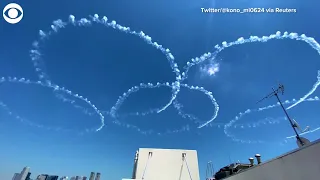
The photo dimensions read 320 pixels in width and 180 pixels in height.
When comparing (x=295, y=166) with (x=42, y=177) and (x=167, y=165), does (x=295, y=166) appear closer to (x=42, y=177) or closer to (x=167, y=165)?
(x=167, y=165)

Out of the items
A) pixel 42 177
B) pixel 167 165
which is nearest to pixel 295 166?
pixel 167 165

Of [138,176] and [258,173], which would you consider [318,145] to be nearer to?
[258,173]

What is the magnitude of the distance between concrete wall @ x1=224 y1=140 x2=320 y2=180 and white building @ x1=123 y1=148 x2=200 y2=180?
10619 millimetres

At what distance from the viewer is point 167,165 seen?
21.0m

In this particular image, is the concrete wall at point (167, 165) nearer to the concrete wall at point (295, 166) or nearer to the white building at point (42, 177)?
the concrete wall at point (295, 166)

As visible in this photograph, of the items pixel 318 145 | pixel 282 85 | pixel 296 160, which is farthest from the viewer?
pixel 282 85

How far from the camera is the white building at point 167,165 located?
20.2m

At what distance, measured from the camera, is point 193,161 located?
2109 centimetres

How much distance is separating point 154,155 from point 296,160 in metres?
16.3

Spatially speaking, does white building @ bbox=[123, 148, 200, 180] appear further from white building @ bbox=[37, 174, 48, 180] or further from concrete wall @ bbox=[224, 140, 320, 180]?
white building @ bbox=[37, 174, 48, 180]

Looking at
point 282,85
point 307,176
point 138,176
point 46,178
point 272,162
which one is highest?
point 46,178

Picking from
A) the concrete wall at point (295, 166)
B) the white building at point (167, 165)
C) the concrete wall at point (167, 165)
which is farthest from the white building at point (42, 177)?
the concrete wall at point (295, 166)

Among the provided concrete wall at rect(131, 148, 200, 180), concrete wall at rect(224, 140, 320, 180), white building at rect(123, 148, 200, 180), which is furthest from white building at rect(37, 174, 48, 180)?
concrete wall at rect(224, 140, 320, 180)

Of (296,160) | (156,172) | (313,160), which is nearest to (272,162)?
(296,160)
